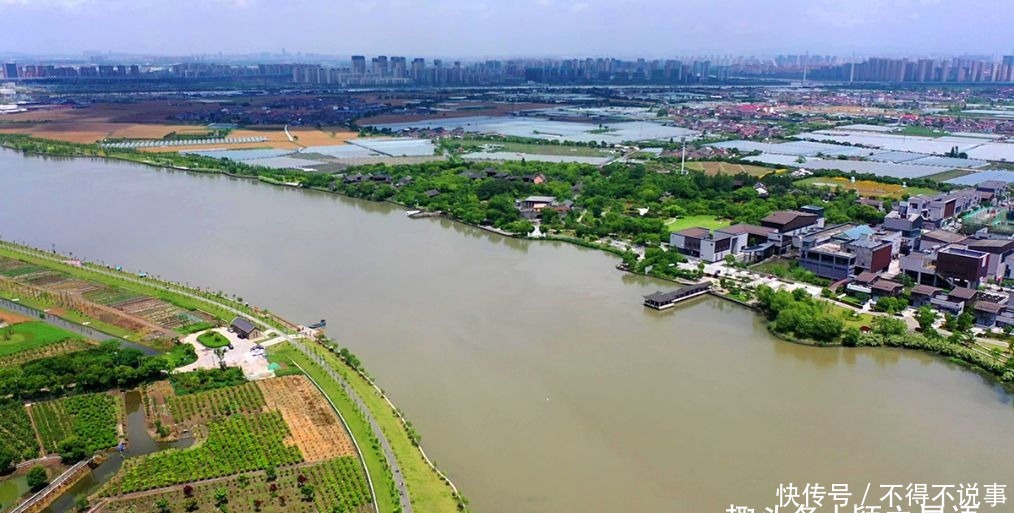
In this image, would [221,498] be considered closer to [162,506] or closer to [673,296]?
[162,506]

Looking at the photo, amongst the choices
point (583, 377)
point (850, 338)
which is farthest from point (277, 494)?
point (850, 338)

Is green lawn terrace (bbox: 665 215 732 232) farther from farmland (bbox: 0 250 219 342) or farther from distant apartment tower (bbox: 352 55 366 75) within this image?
distant apartment tower (bbox: 352 55 366 75)

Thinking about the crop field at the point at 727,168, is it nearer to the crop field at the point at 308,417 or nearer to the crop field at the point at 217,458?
the crop field at the point at 308,417

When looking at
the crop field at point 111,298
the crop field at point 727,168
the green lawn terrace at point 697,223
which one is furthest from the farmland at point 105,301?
the crop field at point 727,168

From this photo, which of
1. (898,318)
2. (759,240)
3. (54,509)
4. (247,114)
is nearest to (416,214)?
(759,240)

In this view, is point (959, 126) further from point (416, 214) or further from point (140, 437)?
point (140, 437)

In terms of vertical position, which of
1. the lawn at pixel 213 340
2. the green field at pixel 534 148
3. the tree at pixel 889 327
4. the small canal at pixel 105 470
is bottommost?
the small canal at pixel 105 470
